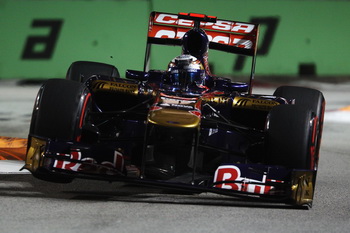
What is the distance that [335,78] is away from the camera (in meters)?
14.9

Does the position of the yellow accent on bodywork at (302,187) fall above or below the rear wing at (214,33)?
below

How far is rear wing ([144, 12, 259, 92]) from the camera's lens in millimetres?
8703

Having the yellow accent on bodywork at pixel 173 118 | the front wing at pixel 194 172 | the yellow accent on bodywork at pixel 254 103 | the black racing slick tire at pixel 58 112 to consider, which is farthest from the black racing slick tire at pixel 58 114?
the yellow accent on bodywork at pixel 254 103

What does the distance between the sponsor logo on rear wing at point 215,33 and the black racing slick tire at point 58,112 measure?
248 centimetres

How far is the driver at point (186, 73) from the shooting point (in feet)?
24.4

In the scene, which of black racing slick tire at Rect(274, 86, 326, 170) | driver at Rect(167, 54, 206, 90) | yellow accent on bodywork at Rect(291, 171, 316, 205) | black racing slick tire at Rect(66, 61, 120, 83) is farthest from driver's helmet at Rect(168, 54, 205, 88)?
yellow accent on bodywork at Rect(291, 171, 316, 205)

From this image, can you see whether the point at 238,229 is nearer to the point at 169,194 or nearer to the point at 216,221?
the point at 216,221

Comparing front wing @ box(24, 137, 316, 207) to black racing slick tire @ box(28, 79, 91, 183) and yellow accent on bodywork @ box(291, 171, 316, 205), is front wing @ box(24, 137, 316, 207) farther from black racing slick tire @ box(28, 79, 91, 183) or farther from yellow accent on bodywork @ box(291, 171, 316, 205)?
black racing slick tire @ box(28, 79, 91, 183)

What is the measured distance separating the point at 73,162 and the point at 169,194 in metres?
0.87

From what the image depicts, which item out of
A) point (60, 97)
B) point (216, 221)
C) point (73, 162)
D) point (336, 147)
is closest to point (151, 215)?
point (216, 221)

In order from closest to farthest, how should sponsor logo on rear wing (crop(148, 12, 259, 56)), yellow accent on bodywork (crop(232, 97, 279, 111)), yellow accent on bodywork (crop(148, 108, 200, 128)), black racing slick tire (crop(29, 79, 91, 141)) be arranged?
1. yellow accent on bodywork (crop(148, 108, 200, 128))
2. black racing slick tire (crop(29, 79, 91, 141))
3. yellow accent on bodywork (crop(232, 97, 279, 111))
4. sponsor logo on rear wing (crop(148, 12, 259, 56))

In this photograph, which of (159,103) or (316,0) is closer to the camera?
(159,103)

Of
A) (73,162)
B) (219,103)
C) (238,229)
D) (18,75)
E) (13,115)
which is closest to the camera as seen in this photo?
(238,229)

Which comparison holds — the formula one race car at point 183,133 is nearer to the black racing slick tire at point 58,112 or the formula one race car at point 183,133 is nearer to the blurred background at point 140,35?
the black racing slick tire at point 58,112
